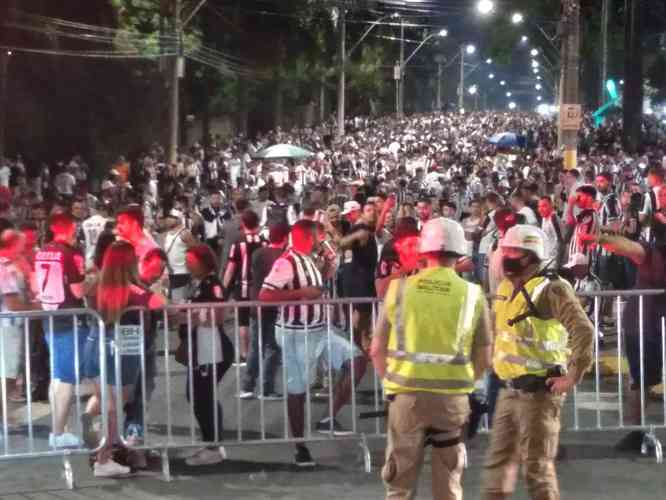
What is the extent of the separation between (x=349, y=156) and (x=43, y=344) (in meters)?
26.0

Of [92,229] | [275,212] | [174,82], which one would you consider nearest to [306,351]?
[92,229]

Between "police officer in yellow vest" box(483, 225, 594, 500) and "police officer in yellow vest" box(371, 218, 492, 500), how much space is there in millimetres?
533

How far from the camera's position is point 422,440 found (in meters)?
5.59

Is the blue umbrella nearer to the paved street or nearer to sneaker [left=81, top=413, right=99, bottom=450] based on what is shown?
the paved street

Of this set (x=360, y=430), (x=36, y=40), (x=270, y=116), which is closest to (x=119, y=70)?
(x=36, y=40)

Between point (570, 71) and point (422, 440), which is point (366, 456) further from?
point (570, 71)

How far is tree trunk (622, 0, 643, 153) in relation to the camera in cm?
4203

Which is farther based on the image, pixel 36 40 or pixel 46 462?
pixel 36 40

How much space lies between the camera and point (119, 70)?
37938mm

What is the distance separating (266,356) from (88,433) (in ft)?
5.87

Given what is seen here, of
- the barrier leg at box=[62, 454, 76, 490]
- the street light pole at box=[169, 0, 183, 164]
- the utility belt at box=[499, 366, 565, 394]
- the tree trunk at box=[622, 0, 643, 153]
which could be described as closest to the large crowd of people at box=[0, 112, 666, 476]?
the barrier leg at box=[62, 454, 76, 490]

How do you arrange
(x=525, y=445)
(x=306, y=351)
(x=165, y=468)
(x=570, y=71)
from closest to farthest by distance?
(x=525, y=445), (x=165, y=468), (x=306, y=351), (x=570, y=71)

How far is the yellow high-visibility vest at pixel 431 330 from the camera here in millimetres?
5547

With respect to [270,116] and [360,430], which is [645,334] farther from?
[270,116]
